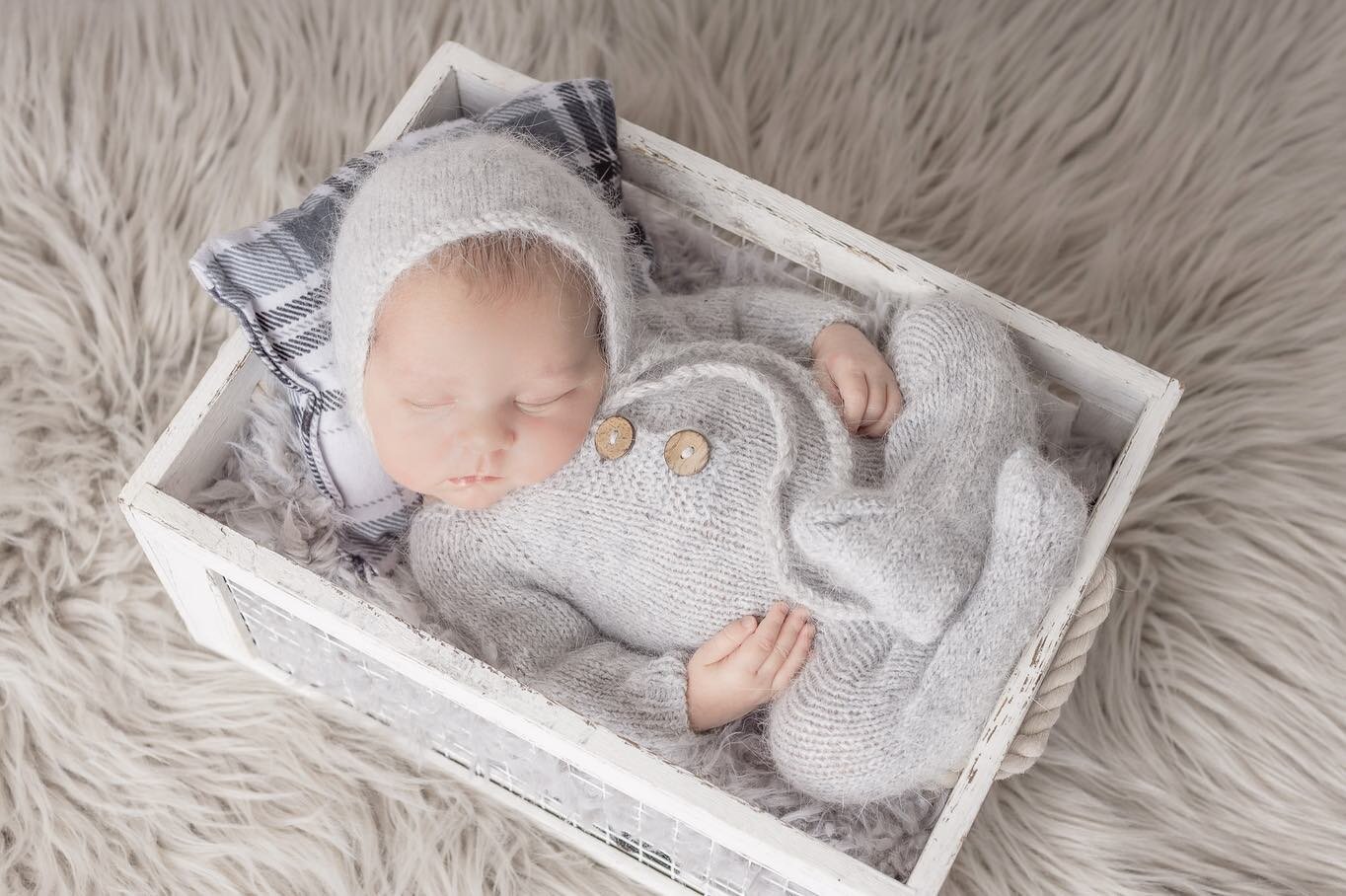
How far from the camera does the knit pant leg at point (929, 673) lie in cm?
110

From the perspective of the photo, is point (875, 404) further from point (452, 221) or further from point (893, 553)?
point (452, 221)

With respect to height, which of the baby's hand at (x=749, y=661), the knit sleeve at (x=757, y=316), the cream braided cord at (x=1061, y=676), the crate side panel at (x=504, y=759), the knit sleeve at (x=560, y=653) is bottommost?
the crate side panel at (x=504, y=759)

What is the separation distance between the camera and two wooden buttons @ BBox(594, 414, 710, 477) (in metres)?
1.19

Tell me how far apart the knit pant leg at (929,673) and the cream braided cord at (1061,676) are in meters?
0.04

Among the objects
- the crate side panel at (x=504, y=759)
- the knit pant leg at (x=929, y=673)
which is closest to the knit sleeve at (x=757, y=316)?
the knit pant leg at (x=929, y=673)

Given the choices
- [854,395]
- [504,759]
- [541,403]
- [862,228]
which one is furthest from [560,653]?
[862,228]

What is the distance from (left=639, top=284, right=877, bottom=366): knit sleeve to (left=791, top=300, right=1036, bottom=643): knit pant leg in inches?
2.6

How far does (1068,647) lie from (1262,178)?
750 mm

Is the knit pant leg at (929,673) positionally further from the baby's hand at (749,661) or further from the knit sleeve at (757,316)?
the knit sleeve at (757,316)

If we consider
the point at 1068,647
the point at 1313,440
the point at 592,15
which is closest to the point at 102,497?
the point at 592,15

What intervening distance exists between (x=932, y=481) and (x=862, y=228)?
1.78ft

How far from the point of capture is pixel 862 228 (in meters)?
1.63

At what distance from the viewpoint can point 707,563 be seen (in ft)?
3.99

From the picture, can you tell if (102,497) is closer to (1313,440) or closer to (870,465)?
(870,465)
